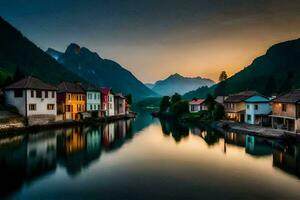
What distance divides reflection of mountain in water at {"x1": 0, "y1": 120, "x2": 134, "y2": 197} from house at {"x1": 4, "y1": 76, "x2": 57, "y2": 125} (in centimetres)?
937

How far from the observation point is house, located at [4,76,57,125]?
52.3 meters

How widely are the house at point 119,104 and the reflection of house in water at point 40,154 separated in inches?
1786

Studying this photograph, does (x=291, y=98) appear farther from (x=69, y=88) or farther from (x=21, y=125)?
(x=69, y=88)

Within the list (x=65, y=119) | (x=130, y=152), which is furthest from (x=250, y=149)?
(x=65, y=119)

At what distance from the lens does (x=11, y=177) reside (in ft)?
72.6

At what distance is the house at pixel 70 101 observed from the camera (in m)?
63.6

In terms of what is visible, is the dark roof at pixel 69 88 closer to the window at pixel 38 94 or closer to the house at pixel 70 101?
the house at pixel 70 101

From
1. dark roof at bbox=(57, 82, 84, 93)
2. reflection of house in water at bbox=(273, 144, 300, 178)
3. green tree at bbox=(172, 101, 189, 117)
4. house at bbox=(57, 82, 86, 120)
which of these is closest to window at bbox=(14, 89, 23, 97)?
house at bbox=(57, 82, 86, 120)

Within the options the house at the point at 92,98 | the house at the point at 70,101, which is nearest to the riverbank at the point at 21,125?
the house at the point at 70,101

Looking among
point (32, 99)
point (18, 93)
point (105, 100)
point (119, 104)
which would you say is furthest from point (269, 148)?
point (119, 104)

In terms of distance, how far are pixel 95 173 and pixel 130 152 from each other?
10.8 metres

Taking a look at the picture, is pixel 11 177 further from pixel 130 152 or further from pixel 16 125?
pixel 16 125

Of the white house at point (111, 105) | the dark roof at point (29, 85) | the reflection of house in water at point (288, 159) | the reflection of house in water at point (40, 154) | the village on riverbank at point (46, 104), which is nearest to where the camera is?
the reflection of house in water at point (40, 154)

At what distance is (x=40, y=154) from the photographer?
3117cm
